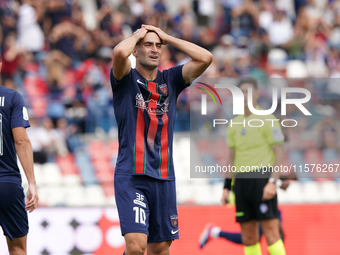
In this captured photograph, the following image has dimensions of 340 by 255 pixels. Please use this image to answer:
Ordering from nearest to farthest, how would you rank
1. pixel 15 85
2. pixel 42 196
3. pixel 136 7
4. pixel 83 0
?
pixel 42 196 → pixel 15 85 → pixel 136 7 → pixel 83 0

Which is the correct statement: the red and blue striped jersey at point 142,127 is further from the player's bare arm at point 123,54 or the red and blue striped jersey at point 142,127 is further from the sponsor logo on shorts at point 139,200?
the sponsor logo on shorts at point 139,200

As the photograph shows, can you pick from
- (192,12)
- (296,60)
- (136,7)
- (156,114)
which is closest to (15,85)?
(136,7)

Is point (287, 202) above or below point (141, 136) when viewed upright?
below

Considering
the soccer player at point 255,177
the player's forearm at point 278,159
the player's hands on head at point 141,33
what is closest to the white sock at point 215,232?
the soccer player at point 255,177

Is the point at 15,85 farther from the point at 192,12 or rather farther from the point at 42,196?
the point at 192,12

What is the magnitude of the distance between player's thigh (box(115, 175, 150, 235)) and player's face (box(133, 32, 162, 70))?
1.19 meters

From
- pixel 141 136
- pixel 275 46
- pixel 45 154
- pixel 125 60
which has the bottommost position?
pixel 45 154

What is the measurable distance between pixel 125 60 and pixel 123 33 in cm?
1033

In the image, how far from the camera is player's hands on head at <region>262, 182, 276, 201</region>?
685cm

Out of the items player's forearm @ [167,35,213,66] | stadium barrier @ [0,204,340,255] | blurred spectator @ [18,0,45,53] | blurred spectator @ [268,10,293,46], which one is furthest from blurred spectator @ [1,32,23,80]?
player's forearm @ [167,35,213,66]

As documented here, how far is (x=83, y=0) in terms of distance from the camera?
1783cm

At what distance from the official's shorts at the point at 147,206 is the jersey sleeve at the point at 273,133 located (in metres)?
2.17

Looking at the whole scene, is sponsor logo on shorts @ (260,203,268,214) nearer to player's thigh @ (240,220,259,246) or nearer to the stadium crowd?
player's thigh @ (240,220,259,246)

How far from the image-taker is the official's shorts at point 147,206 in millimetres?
5137
